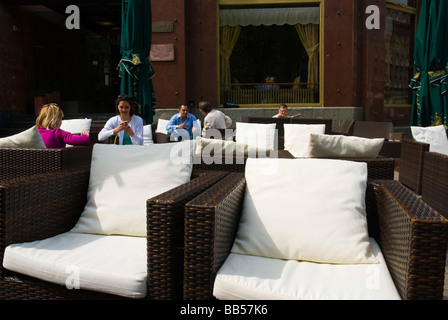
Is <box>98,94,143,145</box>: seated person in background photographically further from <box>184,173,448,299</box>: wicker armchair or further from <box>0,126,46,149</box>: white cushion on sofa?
<box>184,173,448,299</box>: wicker armchair

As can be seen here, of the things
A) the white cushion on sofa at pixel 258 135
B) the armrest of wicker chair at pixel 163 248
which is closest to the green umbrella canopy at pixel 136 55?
the white cushion on sofa at pixel 258 135

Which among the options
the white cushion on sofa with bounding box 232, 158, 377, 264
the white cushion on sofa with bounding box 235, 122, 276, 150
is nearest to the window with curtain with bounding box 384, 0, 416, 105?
the white cushion on sofa with bounding box 235, 122, 276, 150

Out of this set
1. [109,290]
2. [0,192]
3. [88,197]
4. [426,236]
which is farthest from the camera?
[88,197]

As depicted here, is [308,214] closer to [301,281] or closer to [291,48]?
[301,281]

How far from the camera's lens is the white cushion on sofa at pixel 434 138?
492 cm

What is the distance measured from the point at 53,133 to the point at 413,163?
389 centimetres

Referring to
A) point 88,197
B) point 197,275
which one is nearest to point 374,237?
point 197,275

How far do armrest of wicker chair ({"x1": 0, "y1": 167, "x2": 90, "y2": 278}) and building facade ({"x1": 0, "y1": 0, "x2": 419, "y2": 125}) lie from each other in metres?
7.49

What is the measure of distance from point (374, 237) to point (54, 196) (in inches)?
74.3

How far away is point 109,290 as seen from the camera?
186cm

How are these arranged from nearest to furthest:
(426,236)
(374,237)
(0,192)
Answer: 1. (426,236)
2. (0,192)
3. (374,237)

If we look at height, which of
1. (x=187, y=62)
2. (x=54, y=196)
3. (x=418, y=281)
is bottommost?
(x=418, y=281)

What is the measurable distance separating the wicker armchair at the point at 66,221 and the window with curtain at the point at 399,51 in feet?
36.5
